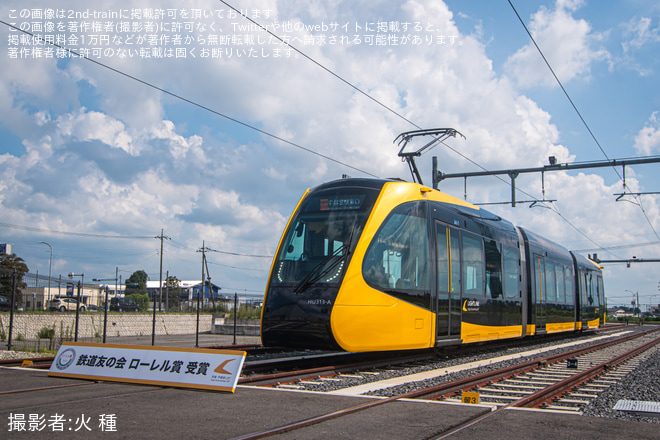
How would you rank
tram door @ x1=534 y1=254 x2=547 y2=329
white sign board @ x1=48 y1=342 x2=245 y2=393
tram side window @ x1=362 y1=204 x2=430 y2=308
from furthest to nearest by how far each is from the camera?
tram door @ x1=534 y1=254 x2=547 y2=329, tram side window @ x1=362 y1=204 x2=430 y2=308, white sign board @ x1=48 y1=342 x2=245 y2=393

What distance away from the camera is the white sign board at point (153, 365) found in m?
7.94

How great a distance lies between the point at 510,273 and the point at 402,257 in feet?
20.7

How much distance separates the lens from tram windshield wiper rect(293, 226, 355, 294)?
10.8m

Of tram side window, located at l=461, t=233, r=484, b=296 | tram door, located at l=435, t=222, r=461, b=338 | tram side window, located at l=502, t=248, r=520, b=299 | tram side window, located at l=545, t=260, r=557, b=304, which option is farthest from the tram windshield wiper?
tram side window, located at l=545, t=260, r=557, b=304

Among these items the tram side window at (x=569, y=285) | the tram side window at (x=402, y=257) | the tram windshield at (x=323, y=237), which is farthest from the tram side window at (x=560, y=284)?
the tram windshield at (x=323, y=237)

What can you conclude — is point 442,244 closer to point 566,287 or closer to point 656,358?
point 656,358

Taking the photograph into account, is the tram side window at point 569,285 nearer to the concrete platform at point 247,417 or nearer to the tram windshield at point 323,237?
the tram windshield at point 323,237

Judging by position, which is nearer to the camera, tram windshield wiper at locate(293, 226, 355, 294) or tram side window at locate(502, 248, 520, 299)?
tram windshield wiper at locate(293, 226, 355, 294)

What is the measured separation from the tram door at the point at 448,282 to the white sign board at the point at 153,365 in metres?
5.62

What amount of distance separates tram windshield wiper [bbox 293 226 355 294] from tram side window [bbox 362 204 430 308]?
418mm

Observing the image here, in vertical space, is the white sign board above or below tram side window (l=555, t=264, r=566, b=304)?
below

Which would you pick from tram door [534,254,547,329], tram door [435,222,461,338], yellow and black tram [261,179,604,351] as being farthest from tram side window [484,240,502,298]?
tram door [534,254,547,329]

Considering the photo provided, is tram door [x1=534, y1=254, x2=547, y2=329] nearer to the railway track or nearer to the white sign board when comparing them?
the railway track

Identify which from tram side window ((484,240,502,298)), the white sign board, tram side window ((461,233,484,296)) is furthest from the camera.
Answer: tram side window ((484,240,502,298))
